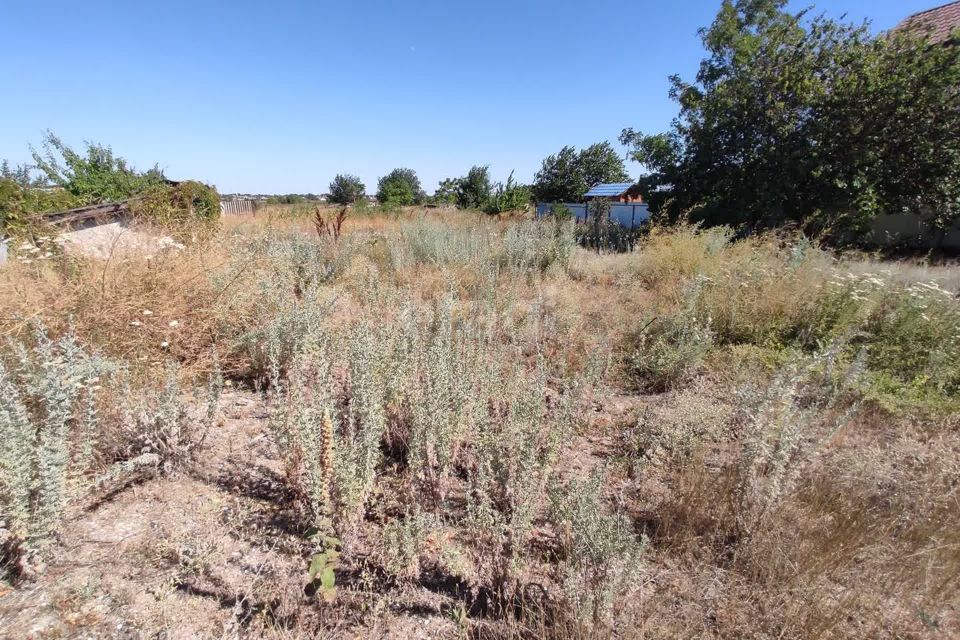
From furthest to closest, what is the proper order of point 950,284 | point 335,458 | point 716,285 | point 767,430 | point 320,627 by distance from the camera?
point 950,284
point 716,285
point 767,430
point 335,458
point 320,627

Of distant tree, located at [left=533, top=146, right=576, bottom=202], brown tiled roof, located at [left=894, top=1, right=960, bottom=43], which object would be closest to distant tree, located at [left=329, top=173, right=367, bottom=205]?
distant tree, located at [left=533, top=146, right=576, bottom=202]

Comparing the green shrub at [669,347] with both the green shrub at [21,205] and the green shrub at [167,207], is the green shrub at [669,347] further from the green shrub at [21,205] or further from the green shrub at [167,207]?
the green shrub at [21,205]

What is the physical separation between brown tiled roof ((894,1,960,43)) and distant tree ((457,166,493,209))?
13.9 m

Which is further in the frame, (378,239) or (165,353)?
(378,239)

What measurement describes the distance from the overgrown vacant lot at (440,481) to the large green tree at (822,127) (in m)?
7.42

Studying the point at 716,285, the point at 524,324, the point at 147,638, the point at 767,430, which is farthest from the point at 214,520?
the point at 716,285

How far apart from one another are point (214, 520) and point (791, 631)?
2.33m

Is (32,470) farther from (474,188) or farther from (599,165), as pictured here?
(599,165)

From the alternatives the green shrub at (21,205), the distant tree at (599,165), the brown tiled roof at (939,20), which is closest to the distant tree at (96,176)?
the green shrub at (21,205)

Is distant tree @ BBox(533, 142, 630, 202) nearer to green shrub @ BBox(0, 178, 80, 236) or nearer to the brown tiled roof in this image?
the brown tiled roof

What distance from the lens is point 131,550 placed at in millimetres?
1593

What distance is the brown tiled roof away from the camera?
388 inches

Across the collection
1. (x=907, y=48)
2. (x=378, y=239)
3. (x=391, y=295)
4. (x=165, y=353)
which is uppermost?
(x=907, y=48)

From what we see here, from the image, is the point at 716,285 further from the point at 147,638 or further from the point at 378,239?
the point at 378,239
